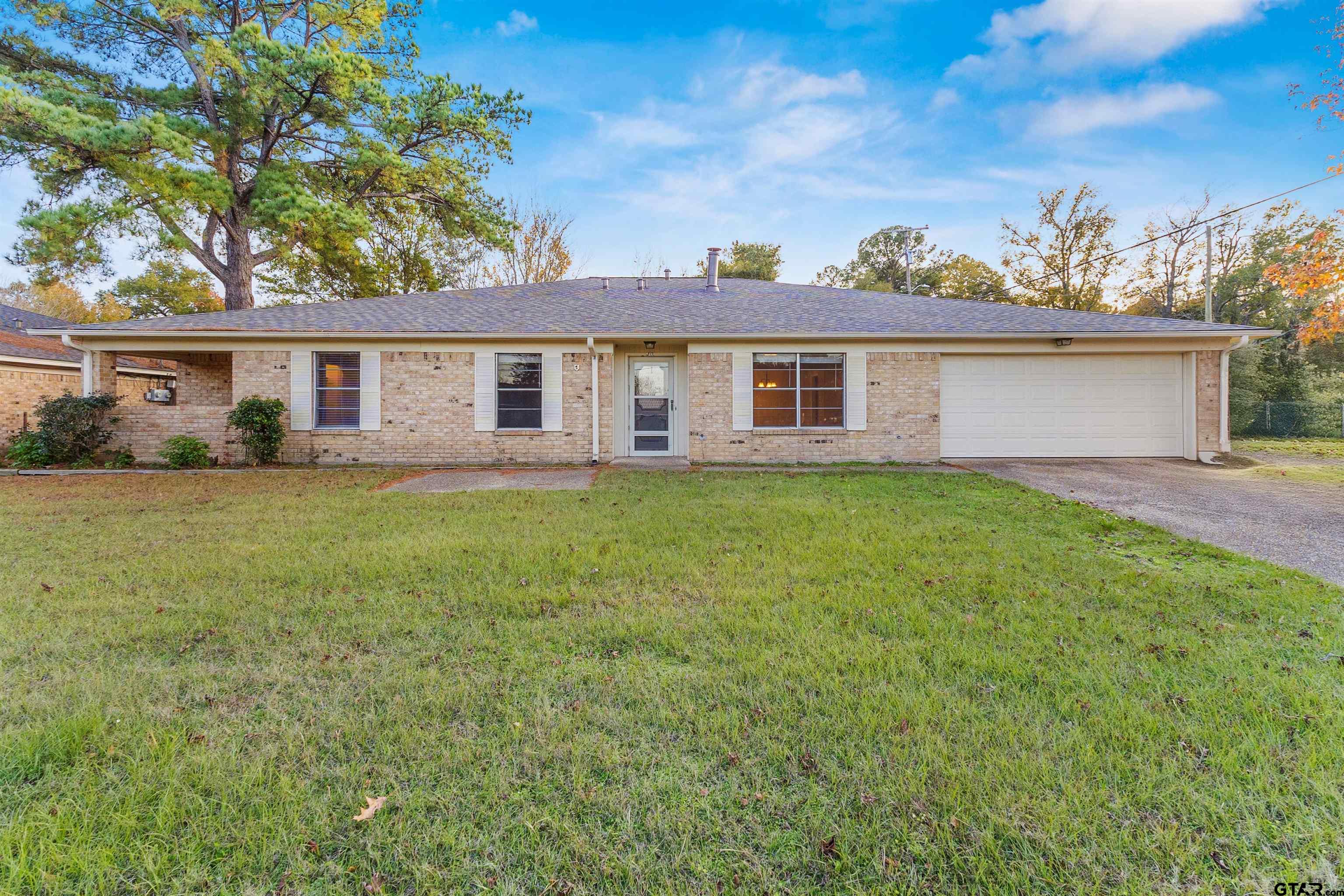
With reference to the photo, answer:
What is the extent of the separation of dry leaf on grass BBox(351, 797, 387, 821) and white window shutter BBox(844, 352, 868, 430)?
10539mm

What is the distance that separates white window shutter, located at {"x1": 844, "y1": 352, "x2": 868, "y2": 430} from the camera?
11031 millimetres

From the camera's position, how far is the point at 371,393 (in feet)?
35.7

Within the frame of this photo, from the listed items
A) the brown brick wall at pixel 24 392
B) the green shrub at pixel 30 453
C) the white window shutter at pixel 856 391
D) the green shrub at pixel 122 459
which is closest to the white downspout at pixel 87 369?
the green shrub at pixel 30 453

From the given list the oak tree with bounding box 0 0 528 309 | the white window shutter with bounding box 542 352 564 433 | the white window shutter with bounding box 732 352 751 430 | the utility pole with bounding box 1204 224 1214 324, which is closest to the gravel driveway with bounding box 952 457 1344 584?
the white window shutter with bounding box 732 352 751 430

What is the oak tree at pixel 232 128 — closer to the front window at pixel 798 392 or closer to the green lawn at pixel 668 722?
the front window at pixel 798 392

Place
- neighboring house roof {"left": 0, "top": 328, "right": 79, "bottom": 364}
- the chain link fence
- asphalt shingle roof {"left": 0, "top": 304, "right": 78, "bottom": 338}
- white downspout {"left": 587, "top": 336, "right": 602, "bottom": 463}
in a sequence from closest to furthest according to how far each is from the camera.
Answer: white downspout {"left": 587, "top": 336, "right": 602, "bottom": 463}
neighboring house roof {"left": 0, "top": 328, "right": 79, "bottom": 364}
asphalt shingle roof {"left": 0, "top": 304, "right": 78, "bottom": 338}
the chain link fence

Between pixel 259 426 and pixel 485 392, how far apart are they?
13.6 feet

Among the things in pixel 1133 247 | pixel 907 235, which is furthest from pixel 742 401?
pixel 1133 247

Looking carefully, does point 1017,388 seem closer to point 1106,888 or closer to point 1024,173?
point 1106,888

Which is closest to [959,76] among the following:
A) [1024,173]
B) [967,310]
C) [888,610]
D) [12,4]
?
[967,310]

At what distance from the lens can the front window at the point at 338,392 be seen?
11.0m

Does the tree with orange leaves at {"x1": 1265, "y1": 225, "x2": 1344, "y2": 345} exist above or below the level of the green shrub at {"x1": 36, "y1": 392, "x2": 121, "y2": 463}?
above

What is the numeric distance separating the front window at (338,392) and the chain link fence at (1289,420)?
1030 inches

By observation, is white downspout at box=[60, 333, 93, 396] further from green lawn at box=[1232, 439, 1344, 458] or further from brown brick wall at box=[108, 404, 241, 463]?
green lawn at box=[1232, 439, 1344, 458]
